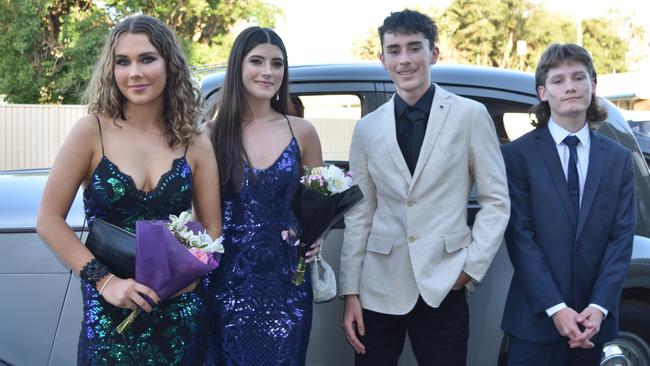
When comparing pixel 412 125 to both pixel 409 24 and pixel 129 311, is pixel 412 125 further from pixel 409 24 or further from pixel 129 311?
pixel 129 311

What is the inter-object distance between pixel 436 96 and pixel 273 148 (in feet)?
2.41

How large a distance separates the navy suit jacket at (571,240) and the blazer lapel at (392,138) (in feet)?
1.65

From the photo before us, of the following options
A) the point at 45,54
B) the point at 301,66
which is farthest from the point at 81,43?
the point at 301,66

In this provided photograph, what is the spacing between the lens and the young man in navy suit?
2.97m

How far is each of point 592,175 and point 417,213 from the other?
29.0 inches

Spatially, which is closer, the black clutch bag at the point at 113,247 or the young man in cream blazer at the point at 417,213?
the black clutch bag at the point at 113,247

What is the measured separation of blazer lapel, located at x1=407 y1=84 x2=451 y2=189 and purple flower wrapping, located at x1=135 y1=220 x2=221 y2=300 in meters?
1.10

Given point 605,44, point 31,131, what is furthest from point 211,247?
point 605,44

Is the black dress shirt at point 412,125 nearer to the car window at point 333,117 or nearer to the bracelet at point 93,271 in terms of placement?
the car window at point 333,117

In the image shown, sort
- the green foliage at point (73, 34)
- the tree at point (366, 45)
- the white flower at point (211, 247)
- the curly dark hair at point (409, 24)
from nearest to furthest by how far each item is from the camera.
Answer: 1. the white flower at point (211, 247)
2. the curly dark hair at point (409, 24)
3. the green foliage at point (73, 34)
4. the tree at point (366, 45)

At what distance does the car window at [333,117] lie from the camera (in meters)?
3.70

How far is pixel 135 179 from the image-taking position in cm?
244

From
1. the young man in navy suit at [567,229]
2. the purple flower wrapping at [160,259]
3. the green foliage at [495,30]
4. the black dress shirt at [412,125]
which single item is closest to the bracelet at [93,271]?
the purple flower wrapping at [160,259]

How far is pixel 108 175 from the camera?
240cm
